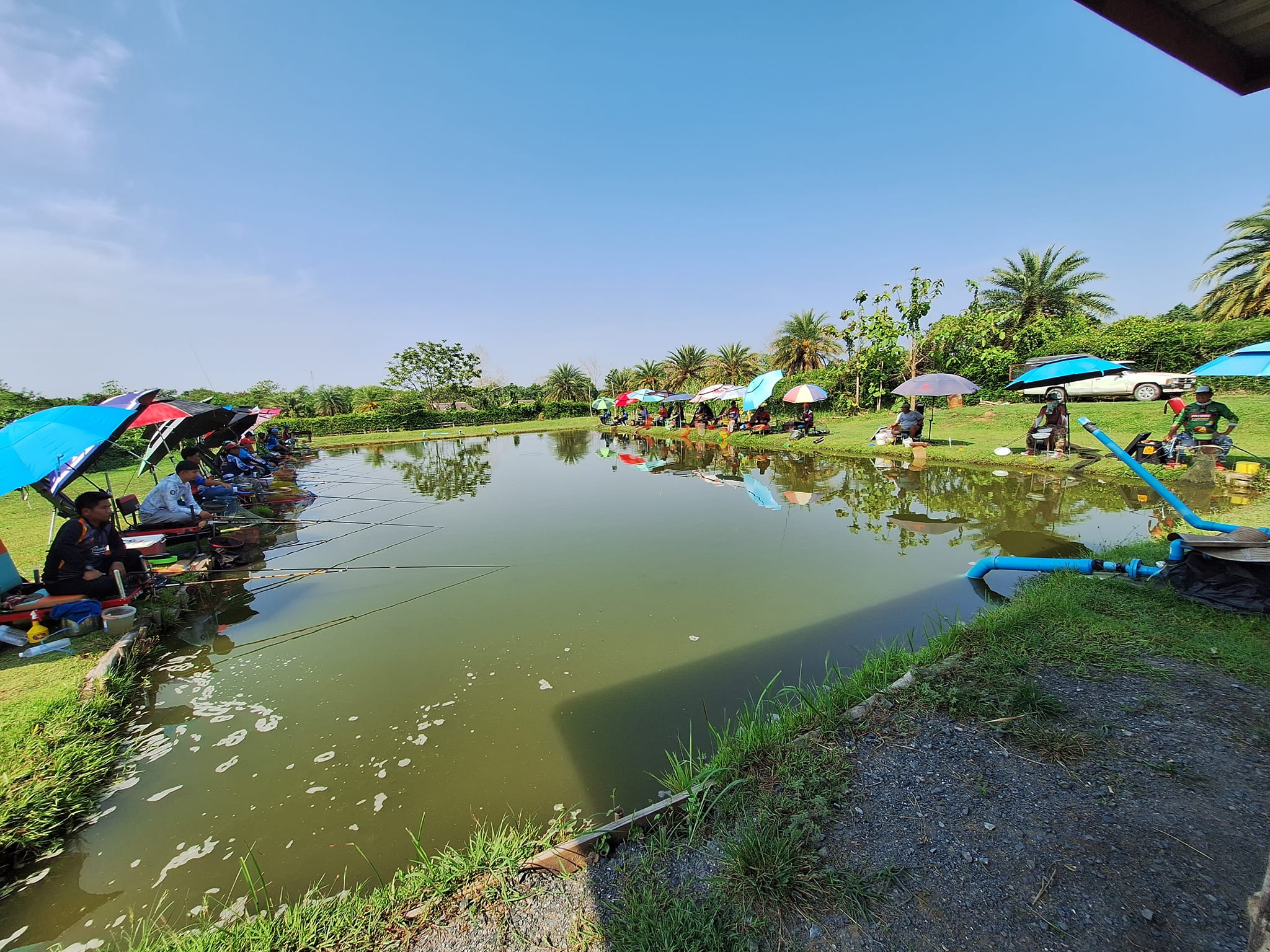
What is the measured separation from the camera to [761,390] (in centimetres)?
1538

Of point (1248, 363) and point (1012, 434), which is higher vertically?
point (1248, 363)

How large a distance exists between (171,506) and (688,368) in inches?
1333

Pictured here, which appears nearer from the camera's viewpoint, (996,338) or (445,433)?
(996,338)

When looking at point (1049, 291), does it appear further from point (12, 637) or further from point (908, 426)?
point (12, 637)


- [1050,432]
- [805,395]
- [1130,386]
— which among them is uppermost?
[805,395]

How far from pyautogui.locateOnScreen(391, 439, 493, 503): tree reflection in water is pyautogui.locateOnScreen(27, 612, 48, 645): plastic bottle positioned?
7.01m

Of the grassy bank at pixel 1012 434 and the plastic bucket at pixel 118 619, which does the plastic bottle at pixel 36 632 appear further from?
the grassy bank at pixel 1012 434

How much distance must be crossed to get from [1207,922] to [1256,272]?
2480cm

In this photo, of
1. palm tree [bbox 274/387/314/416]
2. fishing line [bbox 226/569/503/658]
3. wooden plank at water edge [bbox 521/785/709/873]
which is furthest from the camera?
palm tree [bbox 274/387/314/416]

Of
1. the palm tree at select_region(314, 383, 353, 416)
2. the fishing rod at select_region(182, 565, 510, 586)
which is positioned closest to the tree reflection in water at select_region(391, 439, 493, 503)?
the fishing rod at select_region(182, 565, 510, 586)

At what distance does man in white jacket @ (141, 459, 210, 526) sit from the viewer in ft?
20.7

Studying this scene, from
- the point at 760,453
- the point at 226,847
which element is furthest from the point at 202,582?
the point at 760,453

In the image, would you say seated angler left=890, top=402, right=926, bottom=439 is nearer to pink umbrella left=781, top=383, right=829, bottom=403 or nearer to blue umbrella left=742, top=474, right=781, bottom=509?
pink umbrella left=781, top=383, right=829, bottom=403

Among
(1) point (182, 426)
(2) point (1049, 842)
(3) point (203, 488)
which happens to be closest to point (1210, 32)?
(2) point (1049, 842)
